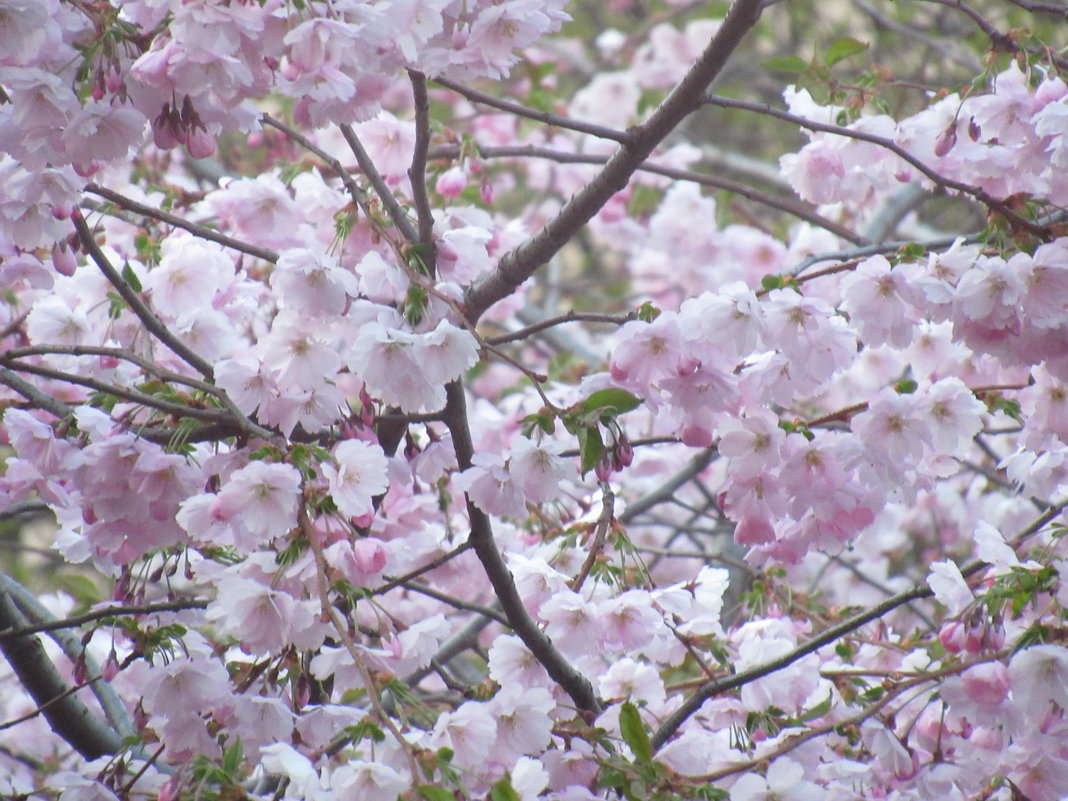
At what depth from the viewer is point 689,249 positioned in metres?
3.83

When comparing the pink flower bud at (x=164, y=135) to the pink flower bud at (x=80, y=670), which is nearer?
the pink flower bud at (x=164, y=135)

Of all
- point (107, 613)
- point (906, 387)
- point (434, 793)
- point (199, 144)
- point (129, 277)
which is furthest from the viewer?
point (129, 277)

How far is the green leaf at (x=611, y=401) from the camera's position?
1.34 meters

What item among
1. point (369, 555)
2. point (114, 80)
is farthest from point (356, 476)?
point (114, 80)

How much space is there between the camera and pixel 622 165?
1.60 m

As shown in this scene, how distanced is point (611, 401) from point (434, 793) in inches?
19.5

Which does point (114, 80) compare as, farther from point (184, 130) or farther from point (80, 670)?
point (80, 670)

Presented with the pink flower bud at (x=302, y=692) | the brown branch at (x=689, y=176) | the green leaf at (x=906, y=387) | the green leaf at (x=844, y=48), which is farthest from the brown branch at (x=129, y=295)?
the green leaf at (x=844, y=48)

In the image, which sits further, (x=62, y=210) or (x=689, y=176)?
(x=689, y=176)

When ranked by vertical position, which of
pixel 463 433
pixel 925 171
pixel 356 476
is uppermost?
pixel 925 171

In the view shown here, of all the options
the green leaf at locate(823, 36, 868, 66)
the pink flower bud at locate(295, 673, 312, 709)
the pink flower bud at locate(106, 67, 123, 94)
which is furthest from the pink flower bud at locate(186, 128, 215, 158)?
the green leaf at locate(823, 36, 868, 66)

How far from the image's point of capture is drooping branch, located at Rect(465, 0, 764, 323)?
1.49 m

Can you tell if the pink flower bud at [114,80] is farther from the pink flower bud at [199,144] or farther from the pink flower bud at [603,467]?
the pink flower bud at [603,467]

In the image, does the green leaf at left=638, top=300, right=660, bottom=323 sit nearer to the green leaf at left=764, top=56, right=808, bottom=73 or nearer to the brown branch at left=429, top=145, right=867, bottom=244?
the brown branch at left=429, top=145, right=867, bottom=244
